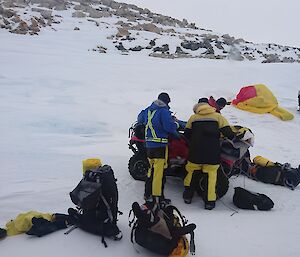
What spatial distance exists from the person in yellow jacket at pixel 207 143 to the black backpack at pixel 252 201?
415mm

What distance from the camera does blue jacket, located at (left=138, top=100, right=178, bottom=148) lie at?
6027 mm

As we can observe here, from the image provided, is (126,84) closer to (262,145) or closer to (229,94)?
(229,94)

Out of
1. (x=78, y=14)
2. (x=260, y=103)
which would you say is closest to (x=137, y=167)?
(x=260, y=103)

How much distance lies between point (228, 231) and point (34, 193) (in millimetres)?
3082

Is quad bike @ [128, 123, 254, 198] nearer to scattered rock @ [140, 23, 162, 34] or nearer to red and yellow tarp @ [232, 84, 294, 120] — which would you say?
red and yellow tarp @ [232, 84, 294, 120]

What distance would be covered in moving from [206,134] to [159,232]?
2.38 meters

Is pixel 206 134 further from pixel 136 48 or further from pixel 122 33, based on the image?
pixel 122 33

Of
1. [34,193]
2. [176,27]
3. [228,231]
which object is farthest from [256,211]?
[176,27]

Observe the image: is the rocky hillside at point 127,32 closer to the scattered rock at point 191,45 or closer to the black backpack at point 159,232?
the scattered rock at point 191,45

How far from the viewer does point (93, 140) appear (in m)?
9.23

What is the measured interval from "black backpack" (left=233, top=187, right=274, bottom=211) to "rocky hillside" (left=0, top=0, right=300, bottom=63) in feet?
53.6

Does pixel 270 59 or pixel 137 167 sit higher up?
pixel 270 59

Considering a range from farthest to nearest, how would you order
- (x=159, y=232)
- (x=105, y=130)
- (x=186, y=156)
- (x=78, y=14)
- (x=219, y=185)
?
(x=78, y=14) → (x=105, y=130) → (x=186, y=156) → (x=219, y=185) → (x=159, y=232)

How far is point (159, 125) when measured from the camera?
6062 millimetres
